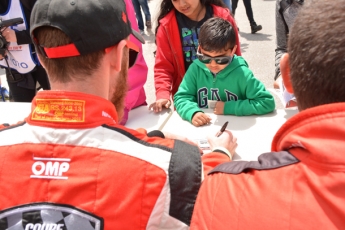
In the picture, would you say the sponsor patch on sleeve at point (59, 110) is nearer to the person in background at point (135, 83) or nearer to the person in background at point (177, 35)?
the person in background at point (135, 83)

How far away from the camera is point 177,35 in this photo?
2.10 metres

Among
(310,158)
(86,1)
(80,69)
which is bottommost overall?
(310,158)

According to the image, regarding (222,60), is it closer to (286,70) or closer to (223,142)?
(223,142)

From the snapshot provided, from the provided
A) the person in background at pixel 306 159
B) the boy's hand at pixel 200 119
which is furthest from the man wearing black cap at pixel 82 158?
the boy's hand at pixel 200 119

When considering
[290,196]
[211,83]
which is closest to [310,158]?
[290,196]

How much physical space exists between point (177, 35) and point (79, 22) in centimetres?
135

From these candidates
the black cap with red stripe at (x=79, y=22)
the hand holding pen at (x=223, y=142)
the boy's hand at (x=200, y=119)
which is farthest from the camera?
the boy's hand at (x=200, y=119)

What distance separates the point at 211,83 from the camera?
1.87 metres

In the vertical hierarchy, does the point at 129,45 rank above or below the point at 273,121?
above

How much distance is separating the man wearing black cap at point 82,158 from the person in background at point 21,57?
1.25 m

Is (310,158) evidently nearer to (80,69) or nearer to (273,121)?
(80,69)

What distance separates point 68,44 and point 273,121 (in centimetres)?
114

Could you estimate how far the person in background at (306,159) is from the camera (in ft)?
1.69

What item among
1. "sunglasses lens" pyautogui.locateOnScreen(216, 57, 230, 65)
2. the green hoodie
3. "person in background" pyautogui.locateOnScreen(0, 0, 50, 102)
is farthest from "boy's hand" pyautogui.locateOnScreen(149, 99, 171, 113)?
"person in background" pyautogui.locateOnScreen(0, 0, 50, 102)
